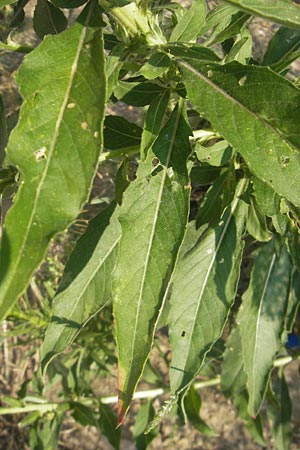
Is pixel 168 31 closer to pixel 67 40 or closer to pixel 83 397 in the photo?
pixel 67 40

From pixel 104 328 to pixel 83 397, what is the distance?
0.32m

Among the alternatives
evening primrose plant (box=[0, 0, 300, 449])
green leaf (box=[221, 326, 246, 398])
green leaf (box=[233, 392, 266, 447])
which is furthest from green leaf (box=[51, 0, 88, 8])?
green leaf (box=[233, 392, 266, 447])

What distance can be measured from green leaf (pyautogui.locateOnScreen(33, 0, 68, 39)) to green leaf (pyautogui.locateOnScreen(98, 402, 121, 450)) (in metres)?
1.40

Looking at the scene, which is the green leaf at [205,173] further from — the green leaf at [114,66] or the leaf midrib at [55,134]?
the leaf midrib at [55,134]

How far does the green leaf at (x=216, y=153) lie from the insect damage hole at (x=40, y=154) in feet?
1.78

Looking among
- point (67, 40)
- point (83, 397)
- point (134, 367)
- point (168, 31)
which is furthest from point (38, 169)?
point (83, 397)

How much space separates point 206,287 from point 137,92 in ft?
1.82

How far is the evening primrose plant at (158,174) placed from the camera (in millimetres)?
797

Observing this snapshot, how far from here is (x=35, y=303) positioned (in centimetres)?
336

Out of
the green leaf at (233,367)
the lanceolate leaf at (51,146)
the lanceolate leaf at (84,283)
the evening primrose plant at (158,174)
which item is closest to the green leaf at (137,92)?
the evening primrose plant at (158,174)

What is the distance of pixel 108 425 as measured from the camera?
7.25 feet

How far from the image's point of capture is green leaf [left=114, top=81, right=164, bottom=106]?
1148 mm

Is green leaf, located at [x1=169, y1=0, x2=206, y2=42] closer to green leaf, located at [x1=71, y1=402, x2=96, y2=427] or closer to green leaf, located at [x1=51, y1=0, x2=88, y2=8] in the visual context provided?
green leaf, located at [x1=51, y1=0, x2=88, y2=8]

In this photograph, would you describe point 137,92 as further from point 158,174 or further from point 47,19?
point 47,19
